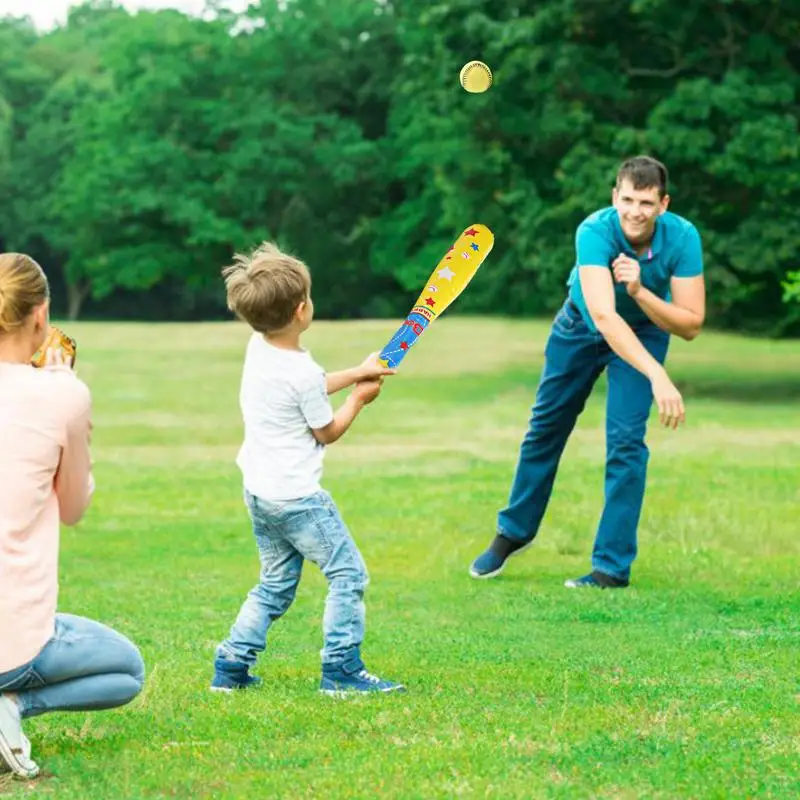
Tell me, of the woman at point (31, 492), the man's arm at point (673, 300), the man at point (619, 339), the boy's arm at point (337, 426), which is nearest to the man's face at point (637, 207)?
the man at point (619, 339)

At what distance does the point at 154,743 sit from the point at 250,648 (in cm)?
82

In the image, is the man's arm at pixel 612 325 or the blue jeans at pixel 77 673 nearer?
the blue jeans at pixel 77 673

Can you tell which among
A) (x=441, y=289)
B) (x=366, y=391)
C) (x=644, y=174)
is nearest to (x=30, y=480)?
(x=366, y=391)

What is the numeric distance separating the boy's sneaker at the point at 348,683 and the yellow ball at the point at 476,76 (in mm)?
2869

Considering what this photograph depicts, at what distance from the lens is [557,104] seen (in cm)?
2492

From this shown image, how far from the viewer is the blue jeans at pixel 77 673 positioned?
15.6 feet

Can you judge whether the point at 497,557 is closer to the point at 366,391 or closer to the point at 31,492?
the point at 366,391

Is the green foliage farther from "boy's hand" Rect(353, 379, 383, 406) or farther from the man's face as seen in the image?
"boy's hand" Rect(353, 379, 383, 406)

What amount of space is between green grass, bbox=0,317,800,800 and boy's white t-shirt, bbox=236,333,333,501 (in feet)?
2.49

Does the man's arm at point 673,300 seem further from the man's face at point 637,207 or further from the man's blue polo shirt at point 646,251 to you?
the man's face at point 637,207

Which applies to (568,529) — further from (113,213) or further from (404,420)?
(113,213)

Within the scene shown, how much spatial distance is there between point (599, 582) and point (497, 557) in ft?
2.34

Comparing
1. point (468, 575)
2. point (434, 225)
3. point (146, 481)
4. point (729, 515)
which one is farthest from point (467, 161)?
point (434, 225)

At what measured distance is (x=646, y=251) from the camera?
8.44 metres
